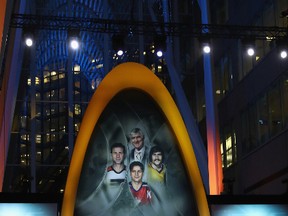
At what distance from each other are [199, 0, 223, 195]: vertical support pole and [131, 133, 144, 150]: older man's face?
32.2 ft

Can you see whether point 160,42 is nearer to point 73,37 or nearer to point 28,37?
point 73,37

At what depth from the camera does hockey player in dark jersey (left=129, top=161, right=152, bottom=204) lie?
11.6 metres

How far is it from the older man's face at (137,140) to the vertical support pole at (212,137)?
9.80m

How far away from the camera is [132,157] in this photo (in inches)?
459

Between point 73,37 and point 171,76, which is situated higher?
point 171,76

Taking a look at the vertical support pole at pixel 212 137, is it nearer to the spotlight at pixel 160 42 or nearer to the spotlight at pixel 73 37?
the spotlight at pixel 160 42

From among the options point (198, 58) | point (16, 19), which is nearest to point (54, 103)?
point (198, 58)

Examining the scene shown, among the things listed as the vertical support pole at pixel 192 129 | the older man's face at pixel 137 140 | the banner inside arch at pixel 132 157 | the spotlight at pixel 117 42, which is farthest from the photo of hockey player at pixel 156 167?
the vertical support pole at pixel 192 129

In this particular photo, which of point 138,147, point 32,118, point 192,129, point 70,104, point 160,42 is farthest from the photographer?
point 70,104

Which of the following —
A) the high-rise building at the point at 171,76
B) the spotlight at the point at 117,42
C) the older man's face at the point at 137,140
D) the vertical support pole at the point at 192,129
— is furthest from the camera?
the vertical support pole at the point at 192,129

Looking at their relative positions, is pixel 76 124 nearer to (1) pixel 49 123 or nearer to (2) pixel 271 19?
(1) pixel 49 123

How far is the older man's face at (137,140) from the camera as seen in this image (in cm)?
1177

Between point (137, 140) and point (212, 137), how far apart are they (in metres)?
10.9

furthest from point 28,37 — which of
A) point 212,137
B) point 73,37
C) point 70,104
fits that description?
point 70,104
